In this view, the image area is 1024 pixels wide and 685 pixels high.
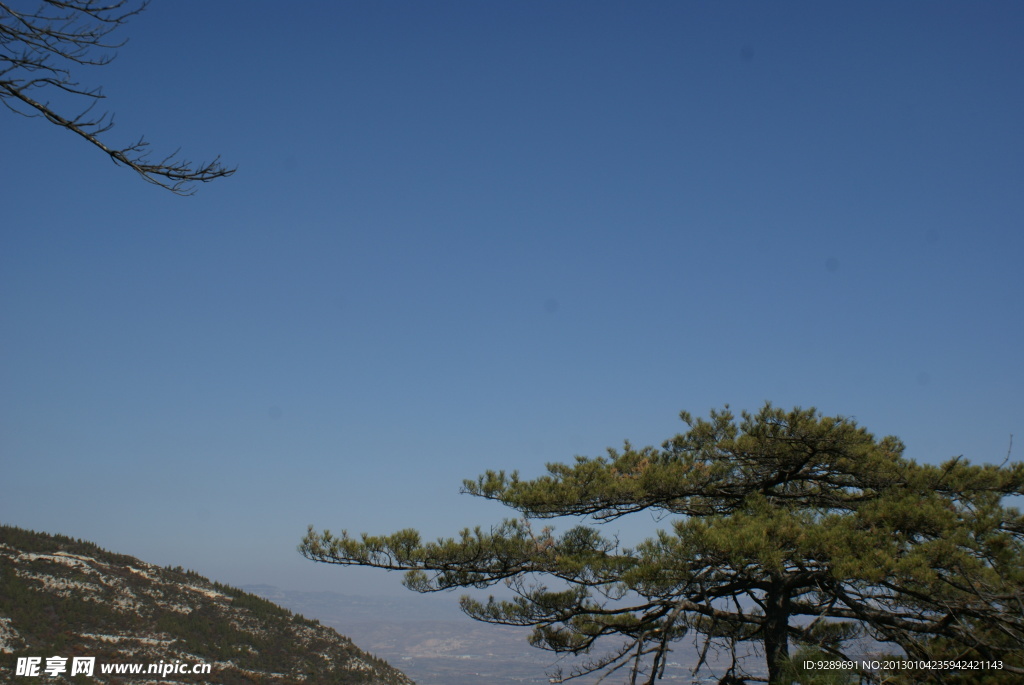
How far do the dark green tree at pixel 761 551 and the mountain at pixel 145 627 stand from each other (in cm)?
1358

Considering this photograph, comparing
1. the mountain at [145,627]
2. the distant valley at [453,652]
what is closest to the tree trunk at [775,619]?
the mountain at [145,627]

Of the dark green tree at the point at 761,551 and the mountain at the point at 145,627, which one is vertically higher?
the dark green tree at the point at 761,551

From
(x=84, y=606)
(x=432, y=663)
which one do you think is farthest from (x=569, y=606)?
(x=432, y=663)

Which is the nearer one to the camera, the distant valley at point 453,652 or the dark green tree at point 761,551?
the dark green tree at point 761,551

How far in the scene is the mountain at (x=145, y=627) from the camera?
19.3 meters

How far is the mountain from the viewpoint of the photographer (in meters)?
19.3

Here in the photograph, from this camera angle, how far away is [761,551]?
7.75 meters

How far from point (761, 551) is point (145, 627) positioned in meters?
21.8

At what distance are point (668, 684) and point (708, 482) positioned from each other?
86788 mm

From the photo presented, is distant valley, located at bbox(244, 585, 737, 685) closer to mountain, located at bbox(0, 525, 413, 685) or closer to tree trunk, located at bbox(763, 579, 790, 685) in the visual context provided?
mountain, located at bbox(0, 525, 413, 685)

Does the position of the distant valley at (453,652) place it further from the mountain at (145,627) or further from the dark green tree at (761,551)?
the dark green tree at (761,551)

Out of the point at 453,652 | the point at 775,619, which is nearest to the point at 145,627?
the point at 775,619

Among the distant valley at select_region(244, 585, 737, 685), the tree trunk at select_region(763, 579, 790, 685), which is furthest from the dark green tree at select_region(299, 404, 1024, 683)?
the distant valley at select_region(244, 585, 737, 685)

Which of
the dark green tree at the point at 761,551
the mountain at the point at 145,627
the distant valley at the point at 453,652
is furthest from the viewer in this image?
the distant valley at the point at 453,652
